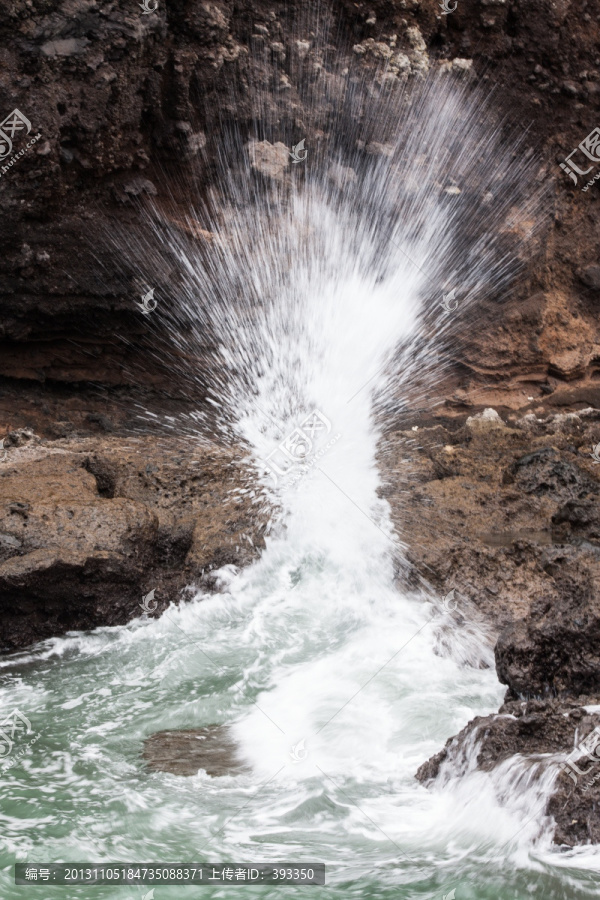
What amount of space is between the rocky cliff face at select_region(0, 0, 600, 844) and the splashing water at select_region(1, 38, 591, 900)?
0.27 meters

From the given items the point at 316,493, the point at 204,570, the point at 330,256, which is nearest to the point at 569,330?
the point at 330,256

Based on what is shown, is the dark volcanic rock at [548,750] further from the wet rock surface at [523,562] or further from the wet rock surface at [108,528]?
the wet rock surface at [108,528]

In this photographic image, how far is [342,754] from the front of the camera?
4.63m

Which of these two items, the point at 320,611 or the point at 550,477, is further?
the point at 550,477

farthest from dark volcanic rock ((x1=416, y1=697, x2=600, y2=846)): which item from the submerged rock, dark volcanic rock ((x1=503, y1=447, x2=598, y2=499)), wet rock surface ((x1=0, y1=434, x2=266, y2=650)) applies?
dark volcanic rock ((x1=503, y1=447, x2=598, y2=499))

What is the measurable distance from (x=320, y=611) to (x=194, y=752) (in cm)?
199

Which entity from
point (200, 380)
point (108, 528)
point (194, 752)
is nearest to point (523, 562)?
point (194, 752)

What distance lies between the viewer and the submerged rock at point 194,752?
4.49 m

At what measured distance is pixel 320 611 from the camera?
6.47 m

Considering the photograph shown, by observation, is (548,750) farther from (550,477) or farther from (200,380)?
(200,380)

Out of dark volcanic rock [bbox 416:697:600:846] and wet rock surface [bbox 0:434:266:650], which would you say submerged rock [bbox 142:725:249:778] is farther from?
wet rock surface [bbox 0:434:266:650]

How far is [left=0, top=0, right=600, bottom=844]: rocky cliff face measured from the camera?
6.00 metres

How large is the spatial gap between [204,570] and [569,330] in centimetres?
598

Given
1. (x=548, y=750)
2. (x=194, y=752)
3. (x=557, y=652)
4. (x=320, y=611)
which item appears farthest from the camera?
(x=320, y=611)
